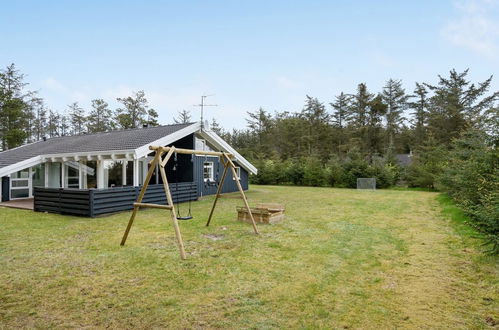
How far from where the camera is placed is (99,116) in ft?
141

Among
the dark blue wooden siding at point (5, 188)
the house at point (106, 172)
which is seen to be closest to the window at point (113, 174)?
the house at point (106, 172)

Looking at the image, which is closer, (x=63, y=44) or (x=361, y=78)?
(x=63, y=44)

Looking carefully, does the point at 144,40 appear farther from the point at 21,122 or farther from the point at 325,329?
the point at 21,122

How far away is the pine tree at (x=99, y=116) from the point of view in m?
42.6

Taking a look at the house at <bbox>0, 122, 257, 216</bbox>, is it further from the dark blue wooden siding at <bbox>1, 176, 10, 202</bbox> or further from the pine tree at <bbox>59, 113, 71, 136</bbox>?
the pine tree at <bbox>59, 113, 71, 136</bbox>

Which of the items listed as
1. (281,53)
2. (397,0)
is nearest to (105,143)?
(281,53)

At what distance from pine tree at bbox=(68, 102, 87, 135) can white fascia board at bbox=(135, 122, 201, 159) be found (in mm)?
36303

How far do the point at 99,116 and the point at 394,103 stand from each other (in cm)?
4198

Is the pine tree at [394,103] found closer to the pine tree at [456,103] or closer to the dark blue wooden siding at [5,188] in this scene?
the pine tree at [456,103]

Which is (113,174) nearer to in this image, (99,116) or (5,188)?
(5,188)

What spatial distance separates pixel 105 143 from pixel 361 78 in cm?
3402

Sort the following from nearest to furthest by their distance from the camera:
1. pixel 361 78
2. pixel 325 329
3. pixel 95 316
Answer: pixel 325 329 < pixel 95 316 < pixel 361 78

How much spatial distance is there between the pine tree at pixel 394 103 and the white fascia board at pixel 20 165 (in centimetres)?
3725

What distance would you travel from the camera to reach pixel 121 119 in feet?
131
